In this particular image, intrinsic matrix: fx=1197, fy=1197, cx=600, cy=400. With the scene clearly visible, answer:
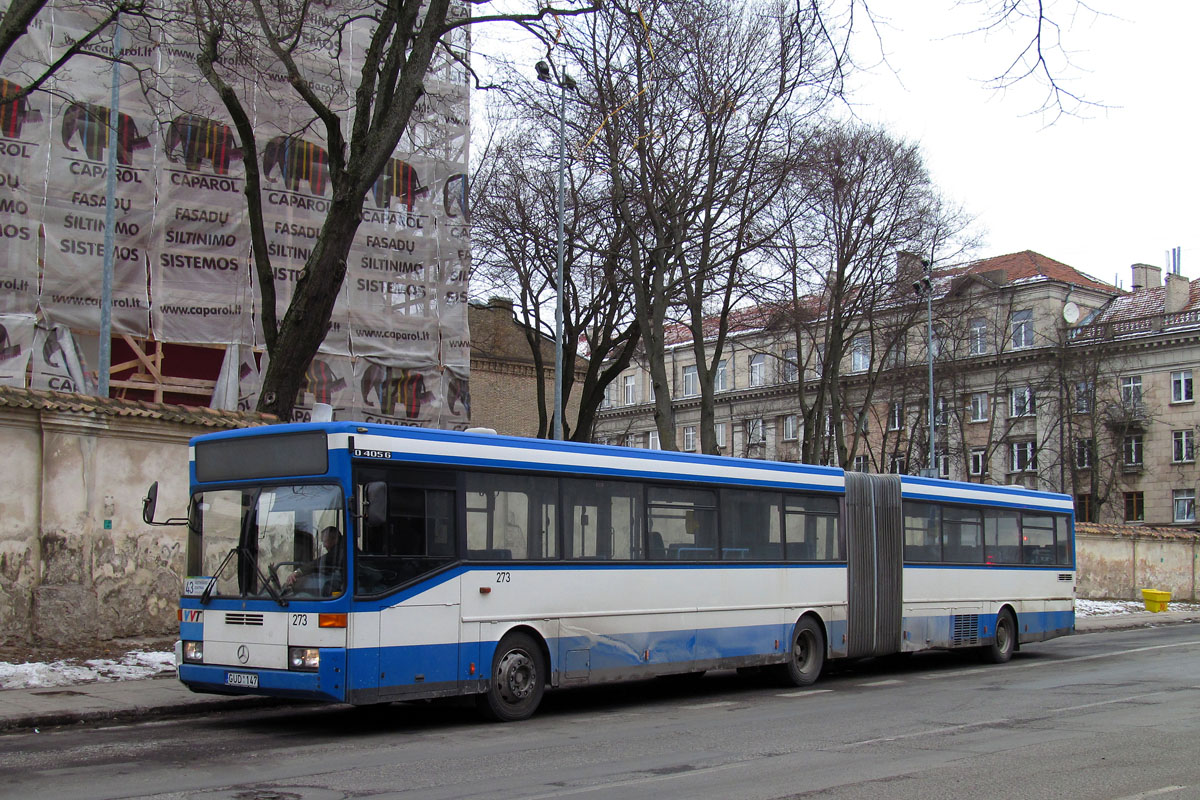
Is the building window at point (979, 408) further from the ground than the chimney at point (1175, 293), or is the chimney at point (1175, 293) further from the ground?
the chimney at point (1175, 293)

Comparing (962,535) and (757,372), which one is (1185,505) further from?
(962,535)

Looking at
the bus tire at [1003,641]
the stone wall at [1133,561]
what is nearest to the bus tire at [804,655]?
the bus tire at [1003,641]

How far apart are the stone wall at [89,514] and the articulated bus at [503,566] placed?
13.9 feet

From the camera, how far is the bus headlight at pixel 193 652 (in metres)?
11.2

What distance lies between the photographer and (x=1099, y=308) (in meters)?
62.6

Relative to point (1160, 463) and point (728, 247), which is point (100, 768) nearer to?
point (728, 247)

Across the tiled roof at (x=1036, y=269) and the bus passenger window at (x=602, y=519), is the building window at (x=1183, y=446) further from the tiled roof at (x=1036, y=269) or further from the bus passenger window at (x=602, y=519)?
the bus passenger window at (x=602, y=519)

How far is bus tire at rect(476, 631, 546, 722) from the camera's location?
1175cm

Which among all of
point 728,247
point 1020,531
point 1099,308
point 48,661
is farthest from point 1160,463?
point 48,661

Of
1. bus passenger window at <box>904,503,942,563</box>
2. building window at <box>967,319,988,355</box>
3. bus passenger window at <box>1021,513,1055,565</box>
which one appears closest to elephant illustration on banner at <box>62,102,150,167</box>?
bus passenger window at <box>904,503,942,563</box>

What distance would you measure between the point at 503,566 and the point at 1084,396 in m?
49.6

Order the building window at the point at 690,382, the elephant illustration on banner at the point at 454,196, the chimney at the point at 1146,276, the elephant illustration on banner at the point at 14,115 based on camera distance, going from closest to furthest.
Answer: the elephant illustration on banner at the point at 14,115 → the elephant illustration on banner at the point at 454,196 → the chimney at the point at 1146,276 → the building window at the point at 690,382

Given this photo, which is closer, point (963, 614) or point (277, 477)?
point (277, 477)

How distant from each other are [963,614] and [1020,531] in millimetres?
2329
